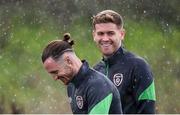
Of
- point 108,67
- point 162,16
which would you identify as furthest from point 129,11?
point 108,67

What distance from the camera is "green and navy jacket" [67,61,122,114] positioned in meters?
3.51

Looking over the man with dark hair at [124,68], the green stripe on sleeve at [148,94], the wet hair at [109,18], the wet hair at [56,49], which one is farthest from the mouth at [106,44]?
the wet hair at [56,49]

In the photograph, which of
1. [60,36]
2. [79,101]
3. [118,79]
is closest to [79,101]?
[79,101]

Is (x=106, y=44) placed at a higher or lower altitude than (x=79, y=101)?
higher

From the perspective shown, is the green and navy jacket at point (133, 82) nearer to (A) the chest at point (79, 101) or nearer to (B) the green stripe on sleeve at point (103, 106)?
(A) the chest at point (79, 101)

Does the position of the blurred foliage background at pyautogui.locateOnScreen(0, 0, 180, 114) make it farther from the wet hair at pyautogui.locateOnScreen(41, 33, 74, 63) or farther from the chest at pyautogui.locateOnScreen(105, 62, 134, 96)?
the wet hair at pyautogui.locateOnScreen(41, 33, 74, 63)

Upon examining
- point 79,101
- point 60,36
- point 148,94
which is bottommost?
point 60,36

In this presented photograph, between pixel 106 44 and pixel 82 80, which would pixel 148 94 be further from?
pixel 82 80

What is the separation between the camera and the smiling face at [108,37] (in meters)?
4.57

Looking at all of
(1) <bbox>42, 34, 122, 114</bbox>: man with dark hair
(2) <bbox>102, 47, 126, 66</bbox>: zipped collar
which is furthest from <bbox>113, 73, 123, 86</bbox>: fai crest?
(1) <bbox>42, 34, 122, 114</bbox>: man with dark hair

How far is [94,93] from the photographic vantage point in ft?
11.6

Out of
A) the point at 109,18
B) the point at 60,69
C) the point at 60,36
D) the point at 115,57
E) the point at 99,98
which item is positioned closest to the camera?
the point at 99,98

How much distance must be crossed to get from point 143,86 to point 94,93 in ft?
3.69

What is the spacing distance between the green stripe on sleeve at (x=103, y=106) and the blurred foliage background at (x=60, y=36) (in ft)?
23.8
